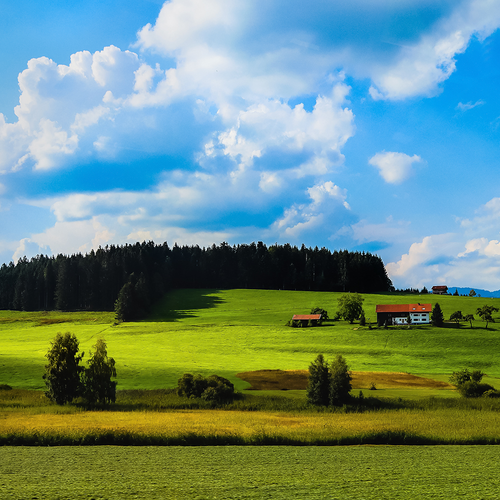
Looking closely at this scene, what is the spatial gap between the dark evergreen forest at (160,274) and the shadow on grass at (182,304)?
5.91 m

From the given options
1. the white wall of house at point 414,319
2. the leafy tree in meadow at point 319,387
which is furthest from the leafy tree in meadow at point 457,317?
the leafy tree in meadow at point 319,387

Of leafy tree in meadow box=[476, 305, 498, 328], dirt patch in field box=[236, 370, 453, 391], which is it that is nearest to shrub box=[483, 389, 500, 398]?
dirt patch in field box=[236, 370, 453, 391]

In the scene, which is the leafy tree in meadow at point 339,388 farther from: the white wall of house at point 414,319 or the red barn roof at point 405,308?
the red barn roof at point 405,308

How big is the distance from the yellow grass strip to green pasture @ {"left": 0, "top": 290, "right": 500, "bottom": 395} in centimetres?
1598

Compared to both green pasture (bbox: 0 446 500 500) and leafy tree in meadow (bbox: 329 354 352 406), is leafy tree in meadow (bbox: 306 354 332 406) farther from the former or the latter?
green pasture (bbox: 0 446 500 500)

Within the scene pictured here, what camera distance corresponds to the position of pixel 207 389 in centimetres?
4150

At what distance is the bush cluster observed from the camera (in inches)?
1602

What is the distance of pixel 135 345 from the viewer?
86250 millimetres

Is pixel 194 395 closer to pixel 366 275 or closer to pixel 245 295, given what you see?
pixel 245 295

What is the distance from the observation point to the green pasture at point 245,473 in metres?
12.6

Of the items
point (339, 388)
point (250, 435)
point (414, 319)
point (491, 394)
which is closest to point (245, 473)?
point (250, 435)

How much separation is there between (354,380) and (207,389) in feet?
69.9

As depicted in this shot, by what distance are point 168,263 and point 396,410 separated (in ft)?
505

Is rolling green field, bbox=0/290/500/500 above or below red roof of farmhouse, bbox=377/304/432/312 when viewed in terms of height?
below
